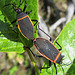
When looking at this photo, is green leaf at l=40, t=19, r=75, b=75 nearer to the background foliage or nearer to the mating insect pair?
the background foliage

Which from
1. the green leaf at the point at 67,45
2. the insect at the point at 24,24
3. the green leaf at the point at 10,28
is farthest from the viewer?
the insect at the point at 24,24

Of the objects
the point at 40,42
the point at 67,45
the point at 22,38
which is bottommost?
the point at 40,42

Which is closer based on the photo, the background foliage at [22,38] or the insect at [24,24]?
the background foliage at [22,38]

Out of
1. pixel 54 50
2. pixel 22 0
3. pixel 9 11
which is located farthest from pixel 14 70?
pixel 22 0

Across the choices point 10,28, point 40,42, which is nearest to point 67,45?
point 40,42

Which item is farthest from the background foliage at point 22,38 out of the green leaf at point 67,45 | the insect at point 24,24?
the insect at point 24,24

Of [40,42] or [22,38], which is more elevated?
[22,38]

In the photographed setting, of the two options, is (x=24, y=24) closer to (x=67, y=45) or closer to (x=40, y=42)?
(x=40, y=42)

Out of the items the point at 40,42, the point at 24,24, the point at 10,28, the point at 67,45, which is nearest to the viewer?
the point at 67,45

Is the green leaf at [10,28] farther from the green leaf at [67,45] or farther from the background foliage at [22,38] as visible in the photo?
the green leaf at [67,45]

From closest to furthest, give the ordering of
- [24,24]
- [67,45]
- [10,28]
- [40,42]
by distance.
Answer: [67,45] < [10,28] < [40,42] < [24,24]
